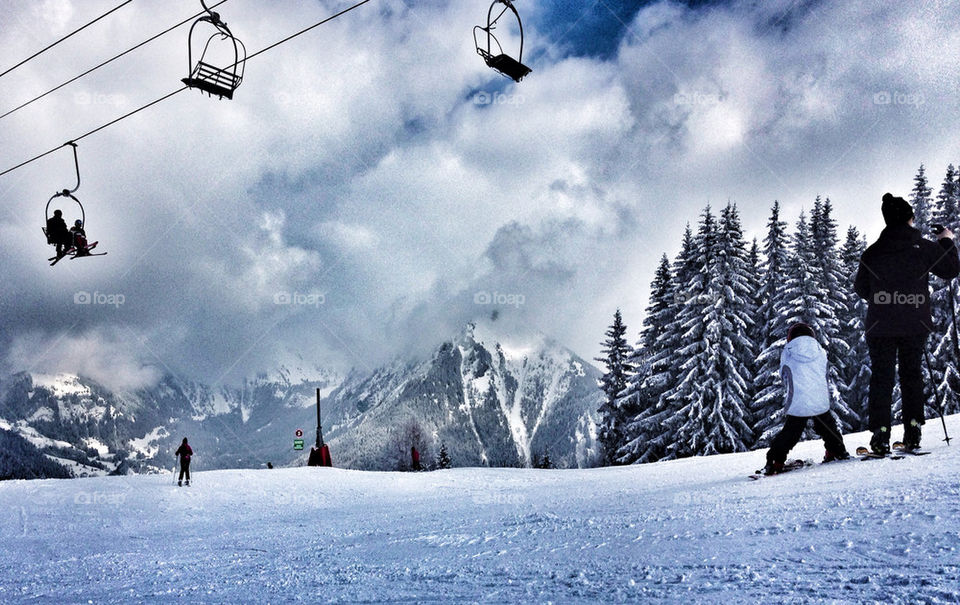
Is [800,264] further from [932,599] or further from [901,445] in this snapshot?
[932,599]

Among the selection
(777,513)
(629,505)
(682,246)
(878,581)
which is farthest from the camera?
(682,246)

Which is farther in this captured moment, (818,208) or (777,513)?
(818,208)

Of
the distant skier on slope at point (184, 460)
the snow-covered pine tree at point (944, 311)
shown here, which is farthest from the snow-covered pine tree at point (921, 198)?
the distant skier on slope at point (184, 460)

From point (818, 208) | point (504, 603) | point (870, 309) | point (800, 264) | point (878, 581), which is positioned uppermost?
point (818, 208)

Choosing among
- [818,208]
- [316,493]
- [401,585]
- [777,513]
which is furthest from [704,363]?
[401,585]

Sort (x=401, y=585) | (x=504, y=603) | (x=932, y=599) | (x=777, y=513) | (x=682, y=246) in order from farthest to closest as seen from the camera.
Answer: (x=682, y=246)
(x=777, y=513)
(x=401, y=585)
(x=504, y=603)
(x=932, y=599)

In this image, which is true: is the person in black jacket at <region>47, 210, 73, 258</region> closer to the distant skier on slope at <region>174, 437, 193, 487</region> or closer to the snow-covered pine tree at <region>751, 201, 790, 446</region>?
the distant skier on slope at <region>174, 437, 193, 487</region>

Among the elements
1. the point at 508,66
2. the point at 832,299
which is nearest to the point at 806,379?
the point at 508,66

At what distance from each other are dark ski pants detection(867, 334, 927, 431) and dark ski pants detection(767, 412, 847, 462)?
1.81 ft

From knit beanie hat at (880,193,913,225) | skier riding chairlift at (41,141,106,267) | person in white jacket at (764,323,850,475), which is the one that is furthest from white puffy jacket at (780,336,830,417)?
skier riding chairlift at (41,141,106,267)

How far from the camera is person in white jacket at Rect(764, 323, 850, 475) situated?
25.9ft

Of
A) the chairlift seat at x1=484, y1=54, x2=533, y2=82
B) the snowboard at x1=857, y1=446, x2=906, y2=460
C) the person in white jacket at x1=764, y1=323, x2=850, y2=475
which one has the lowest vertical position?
the snowboard at x1=857, y1=446, x2=906, y2=460

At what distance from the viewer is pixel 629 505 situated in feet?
23.0

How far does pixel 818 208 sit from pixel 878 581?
114 ft
